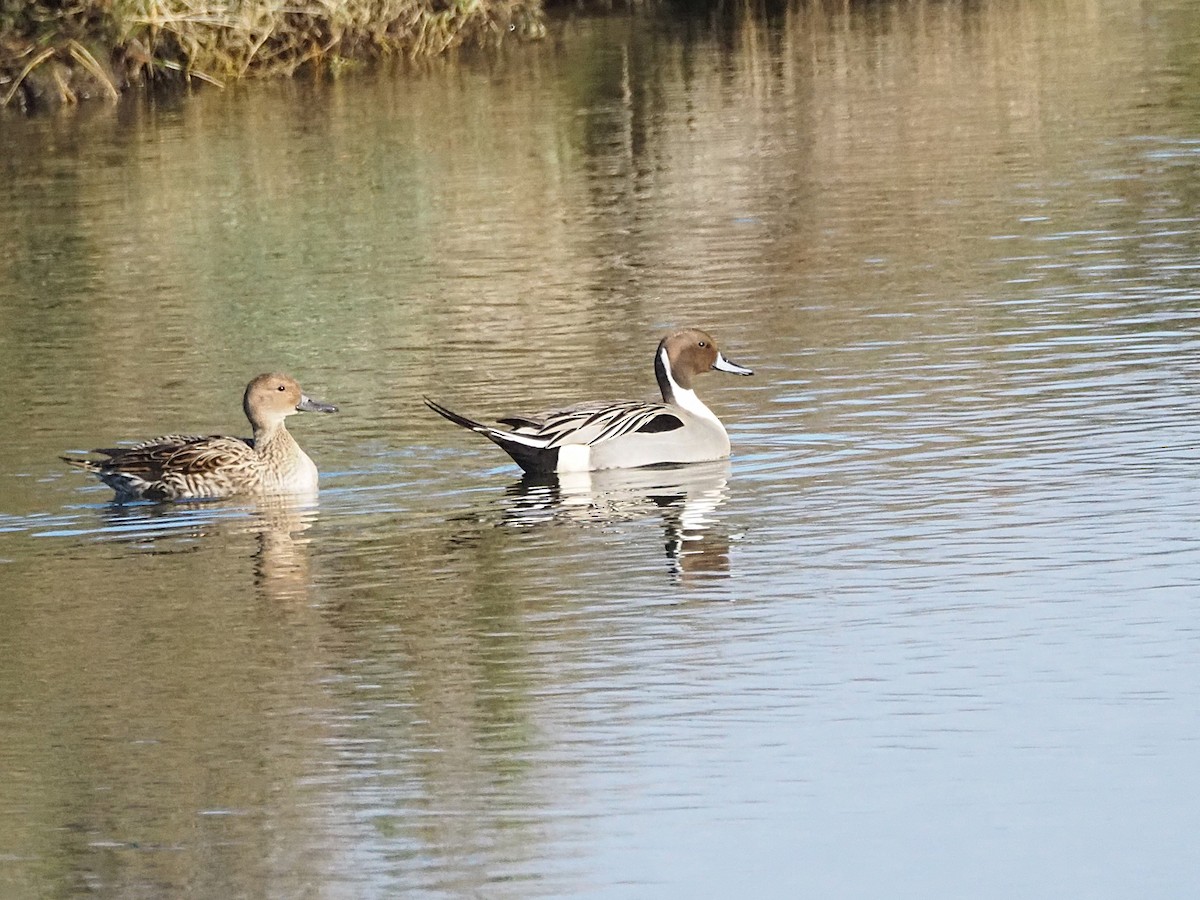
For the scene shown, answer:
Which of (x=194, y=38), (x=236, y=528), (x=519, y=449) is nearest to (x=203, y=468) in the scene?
(x=236, y=528)

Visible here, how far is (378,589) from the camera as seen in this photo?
10.5 m

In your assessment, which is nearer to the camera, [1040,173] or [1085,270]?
[1085,270]

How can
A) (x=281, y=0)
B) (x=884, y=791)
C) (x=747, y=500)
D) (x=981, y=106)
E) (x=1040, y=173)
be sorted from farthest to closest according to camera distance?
(x=281, y=0) → (x=981, y=106) → (x=1040, y=173) → (x=747, y=500) → (x=884, y=791)

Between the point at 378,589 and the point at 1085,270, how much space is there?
8.74 m

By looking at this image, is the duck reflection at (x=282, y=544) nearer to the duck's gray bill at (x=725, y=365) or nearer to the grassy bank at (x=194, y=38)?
the duck's gray bill at (x=725, y=365)

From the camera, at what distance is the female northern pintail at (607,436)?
12773 mm

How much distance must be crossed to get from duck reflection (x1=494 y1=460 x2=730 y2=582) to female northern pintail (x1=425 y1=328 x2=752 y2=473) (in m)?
0.07

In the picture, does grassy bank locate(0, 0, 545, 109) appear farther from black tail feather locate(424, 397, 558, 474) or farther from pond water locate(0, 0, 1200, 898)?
black tail feather locate(424, 397, 558, 474)

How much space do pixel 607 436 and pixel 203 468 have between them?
203 cm

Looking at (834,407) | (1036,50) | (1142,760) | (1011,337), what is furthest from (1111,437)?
(1036,50)

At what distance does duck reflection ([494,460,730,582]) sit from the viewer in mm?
11016

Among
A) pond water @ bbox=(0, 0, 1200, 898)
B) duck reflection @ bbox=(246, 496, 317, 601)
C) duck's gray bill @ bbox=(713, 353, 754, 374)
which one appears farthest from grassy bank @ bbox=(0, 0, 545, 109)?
duck reflection @ bbox=(246, 496, 317, 601)

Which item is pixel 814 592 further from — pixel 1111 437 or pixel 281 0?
pixel 281 0

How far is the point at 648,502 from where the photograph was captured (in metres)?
12.3
